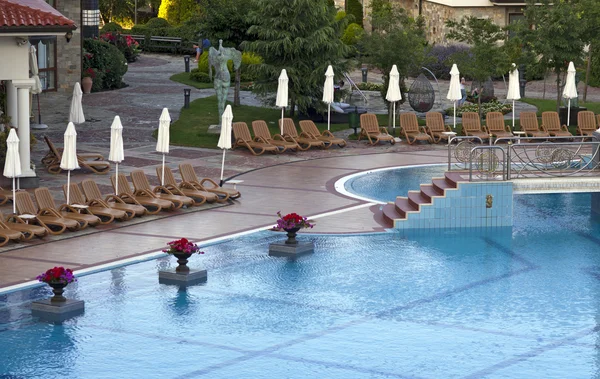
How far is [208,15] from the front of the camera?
4722 cm

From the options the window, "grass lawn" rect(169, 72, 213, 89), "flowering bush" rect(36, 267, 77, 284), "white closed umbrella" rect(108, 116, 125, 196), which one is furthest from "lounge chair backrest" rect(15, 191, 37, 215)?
"grass lawn" rect(169, 72, 213, 89)

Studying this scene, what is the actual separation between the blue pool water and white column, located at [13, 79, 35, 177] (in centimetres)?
690

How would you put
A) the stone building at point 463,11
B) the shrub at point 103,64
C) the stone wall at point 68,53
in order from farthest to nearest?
the stone building at point 463,11, the shrub at point 103,64, the stone wall at point 68,53

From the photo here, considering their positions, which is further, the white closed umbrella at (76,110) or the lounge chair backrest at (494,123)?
the lounge chair backrest at (494,123)

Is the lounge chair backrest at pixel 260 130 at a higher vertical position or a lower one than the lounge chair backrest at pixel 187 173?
higher

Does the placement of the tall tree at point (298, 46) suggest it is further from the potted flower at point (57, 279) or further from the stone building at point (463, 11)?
the potted flower at point (57, 279)

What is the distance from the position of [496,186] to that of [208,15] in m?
26.3

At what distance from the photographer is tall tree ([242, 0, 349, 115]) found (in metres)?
37.7

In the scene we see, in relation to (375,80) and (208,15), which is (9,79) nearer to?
(208,15)

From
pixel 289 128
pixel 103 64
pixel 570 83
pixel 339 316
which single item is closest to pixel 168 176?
pixel 289 128

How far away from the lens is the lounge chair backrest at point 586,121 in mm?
35906

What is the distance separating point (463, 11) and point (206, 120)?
24243mm

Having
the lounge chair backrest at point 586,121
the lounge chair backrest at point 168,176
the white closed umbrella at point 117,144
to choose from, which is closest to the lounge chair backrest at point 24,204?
the white closed umbrella at point 117,144

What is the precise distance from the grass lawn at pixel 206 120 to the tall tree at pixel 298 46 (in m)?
1.35
